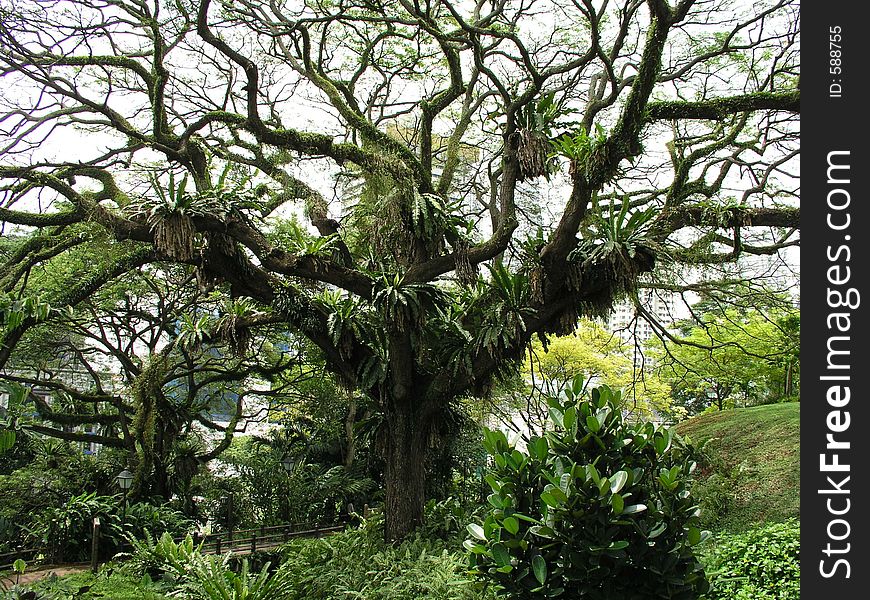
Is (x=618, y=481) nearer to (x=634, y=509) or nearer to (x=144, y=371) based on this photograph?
(x=634, y=509)

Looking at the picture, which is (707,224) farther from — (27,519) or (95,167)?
(27,519)

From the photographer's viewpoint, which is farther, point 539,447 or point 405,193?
point 405,193

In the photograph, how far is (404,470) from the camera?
8.37 meters

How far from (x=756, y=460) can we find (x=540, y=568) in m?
5.90

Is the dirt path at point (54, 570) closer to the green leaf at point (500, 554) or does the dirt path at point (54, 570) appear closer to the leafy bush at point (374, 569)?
the leafy bush at point (374, 569)

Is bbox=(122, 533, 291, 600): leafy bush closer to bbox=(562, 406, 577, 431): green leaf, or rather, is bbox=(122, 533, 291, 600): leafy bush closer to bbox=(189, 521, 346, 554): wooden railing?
bbox=(189, 521, 346, 554): wooden railing

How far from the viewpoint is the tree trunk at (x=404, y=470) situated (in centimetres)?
823

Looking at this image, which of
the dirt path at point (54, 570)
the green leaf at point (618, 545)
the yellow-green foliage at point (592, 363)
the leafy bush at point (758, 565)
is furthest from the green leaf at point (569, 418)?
the yellow-green foliage at point (592, 363)

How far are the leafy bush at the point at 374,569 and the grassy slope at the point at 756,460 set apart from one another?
122 inches

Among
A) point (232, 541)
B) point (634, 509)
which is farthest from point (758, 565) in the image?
point (232, 541)

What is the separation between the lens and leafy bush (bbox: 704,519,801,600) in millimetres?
5004

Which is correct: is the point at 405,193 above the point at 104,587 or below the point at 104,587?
above

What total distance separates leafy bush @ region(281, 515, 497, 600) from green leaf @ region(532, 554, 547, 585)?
2188 millimetres

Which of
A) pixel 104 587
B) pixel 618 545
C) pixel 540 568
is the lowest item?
pixel 104 587
